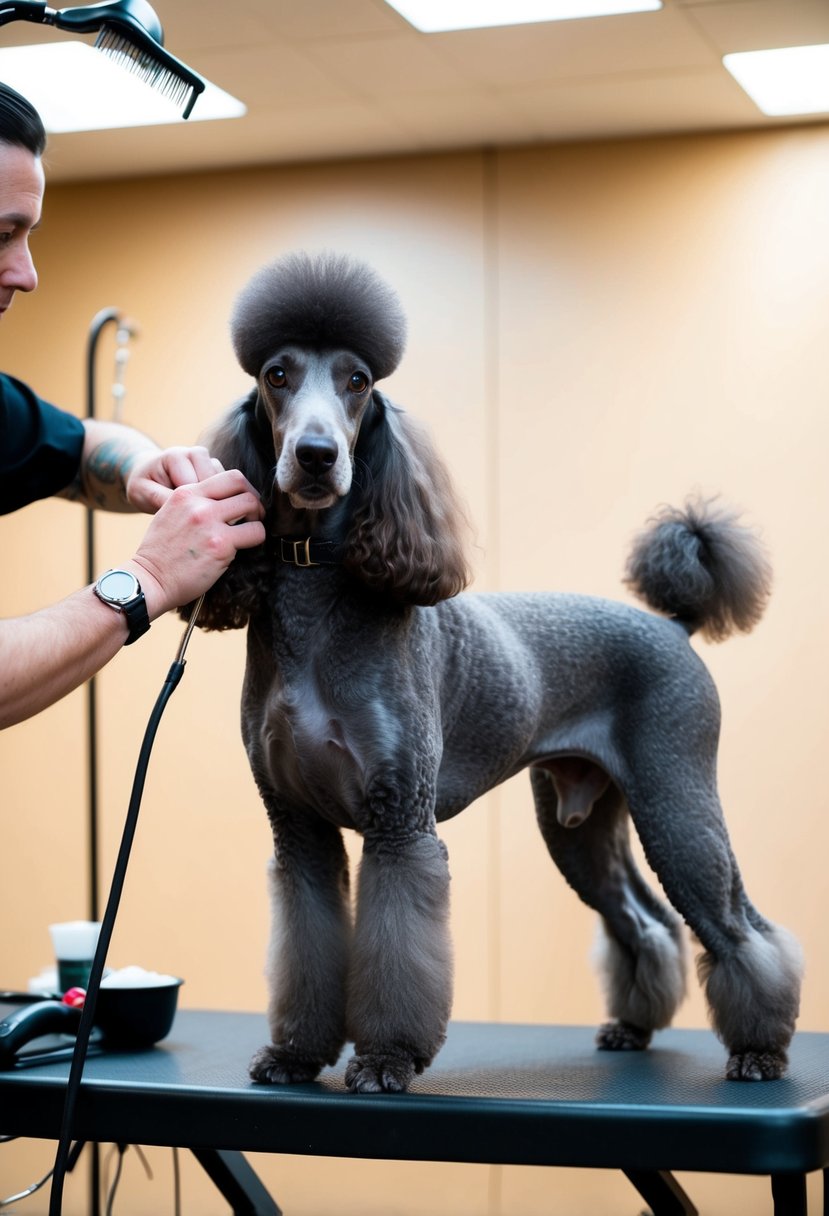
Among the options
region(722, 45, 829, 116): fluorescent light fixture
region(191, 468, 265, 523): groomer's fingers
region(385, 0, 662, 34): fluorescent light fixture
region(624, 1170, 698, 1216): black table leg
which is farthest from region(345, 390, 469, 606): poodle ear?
region(722, 45, 829, 116): fluorescent light fixture

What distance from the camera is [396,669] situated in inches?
59.7

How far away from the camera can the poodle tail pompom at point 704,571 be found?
1.90 m

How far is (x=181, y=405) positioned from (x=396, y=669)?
2.55 metres

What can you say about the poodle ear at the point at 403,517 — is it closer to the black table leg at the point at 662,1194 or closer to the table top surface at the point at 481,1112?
the table top surface at the point at 481,1112

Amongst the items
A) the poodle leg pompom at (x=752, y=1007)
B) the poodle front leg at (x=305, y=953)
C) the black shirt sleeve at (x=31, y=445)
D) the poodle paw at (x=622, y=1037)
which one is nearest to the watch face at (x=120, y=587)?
the poodle front leg at (x=305, y=953)

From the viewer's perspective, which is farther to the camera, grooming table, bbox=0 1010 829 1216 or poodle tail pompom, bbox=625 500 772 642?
poodle tail pompom, bbox=625 500 772 642

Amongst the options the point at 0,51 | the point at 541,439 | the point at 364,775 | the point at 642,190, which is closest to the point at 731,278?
the point at 642,190

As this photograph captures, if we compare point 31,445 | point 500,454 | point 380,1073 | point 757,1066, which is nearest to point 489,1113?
point 380,1073

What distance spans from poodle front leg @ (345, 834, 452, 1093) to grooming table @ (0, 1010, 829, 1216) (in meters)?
0.04

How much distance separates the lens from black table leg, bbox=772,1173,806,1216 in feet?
4.93

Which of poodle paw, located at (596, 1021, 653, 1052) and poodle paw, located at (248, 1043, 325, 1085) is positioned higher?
poodle paw, located at (248, 1043, 325, 1085)

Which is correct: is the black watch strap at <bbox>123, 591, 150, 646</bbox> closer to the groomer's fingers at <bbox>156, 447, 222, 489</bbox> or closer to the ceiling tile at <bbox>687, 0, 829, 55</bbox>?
the groomer's fingers at <bbox>156, 447, 222, 489</bbox>

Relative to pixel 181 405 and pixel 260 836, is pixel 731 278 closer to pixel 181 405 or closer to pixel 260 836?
pixel 181 405

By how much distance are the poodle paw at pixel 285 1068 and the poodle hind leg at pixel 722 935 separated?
47 cm
